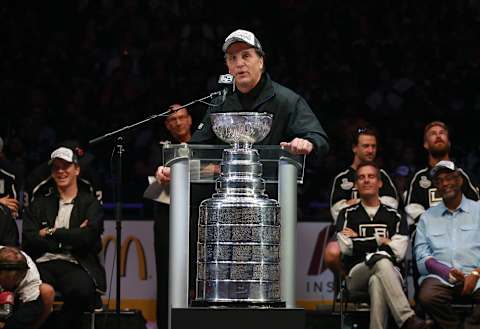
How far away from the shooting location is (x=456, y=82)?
12898 millimetres

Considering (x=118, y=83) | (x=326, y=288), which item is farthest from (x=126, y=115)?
(x=326, y=288)

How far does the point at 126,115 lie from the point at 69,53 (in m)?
1.38

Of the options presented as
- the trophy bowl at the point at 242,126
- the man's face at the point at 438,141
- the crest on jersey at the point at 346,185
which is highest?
the man's face at the point at 438,141

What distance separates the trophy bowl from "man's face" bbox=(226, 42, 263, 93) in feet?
1.95

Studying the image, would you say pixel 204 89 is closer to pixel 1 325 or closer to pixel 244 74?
pixel 1 325

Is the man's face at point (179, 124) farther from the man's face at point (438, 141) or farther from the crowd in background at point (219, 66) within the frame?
the crowd in background at point (219, 66)

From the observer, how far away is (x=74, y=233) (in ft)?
28.5

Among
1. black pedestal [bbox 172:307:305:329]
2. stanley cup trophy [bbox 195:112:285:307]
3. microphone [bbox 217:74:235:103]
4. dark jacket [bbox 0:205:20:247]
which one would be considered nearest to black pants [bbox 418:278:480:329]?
microphone [bbox 217:74:235:103]

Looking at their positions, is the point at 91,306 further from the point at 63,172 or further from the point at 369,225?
the point at 369,225

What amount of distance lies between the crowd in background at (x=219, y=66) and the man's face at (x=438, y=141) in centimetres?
226

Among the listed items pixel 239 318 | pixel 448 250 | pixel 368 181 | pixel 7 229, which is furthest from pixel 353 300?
pixel 239 318

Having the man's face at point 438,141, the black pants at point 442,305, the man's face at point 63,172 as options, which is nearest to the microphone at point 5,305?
the man's face at point 63,172

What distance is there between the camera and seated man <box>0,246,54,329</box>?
801 centimetres

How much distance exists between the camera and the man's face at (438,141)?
9156 mm
